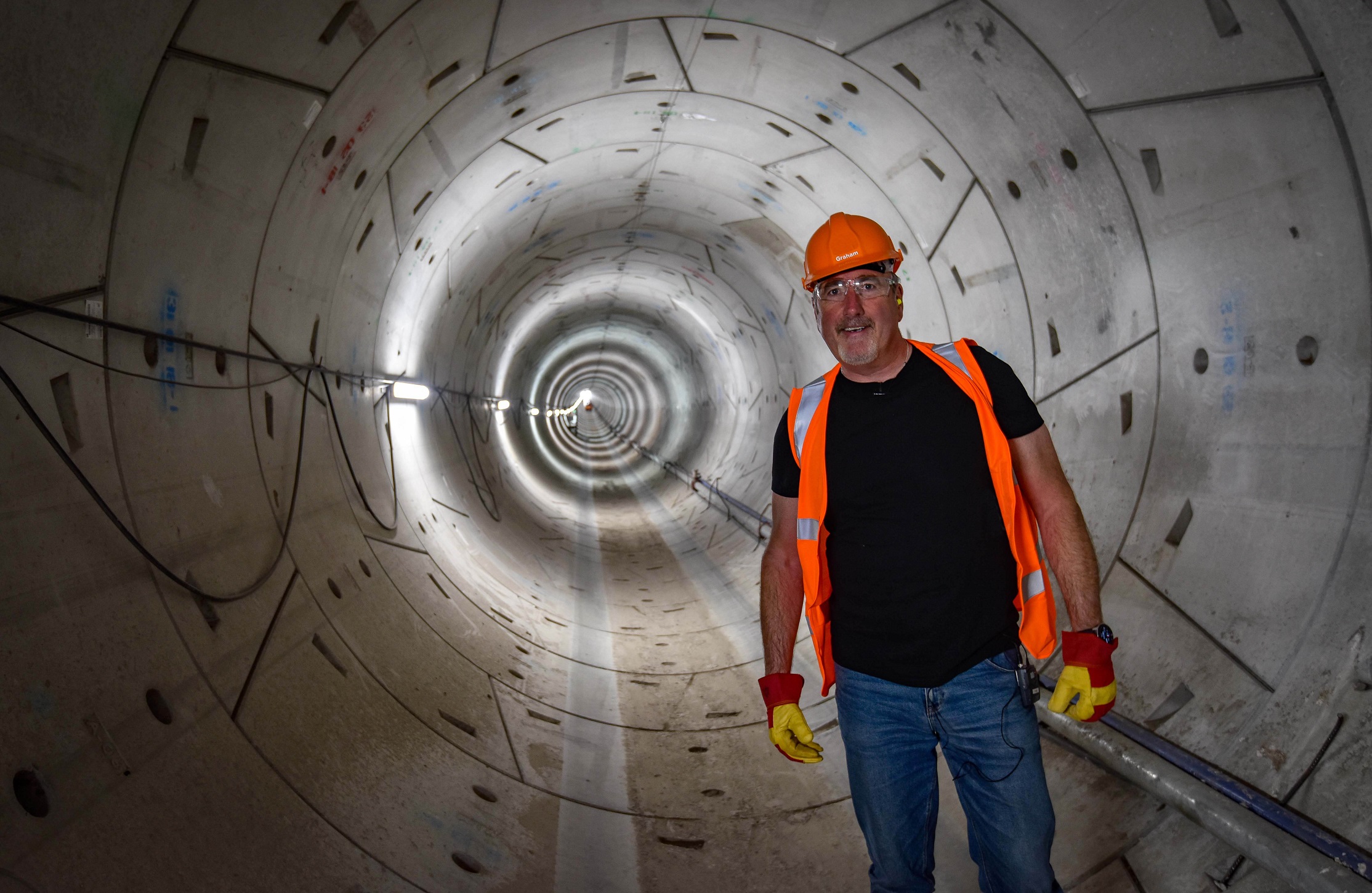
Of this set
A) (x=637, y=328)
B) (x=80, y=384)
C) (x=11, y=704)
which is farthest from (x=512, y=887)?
(x=637, y=328)

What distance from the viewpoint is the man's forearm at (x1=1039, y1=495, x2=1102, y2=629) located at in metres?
2.35

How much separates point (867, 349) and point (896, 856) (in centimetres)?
155

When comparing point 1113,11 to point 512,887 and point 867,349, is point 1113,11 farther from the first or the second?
point 512,887

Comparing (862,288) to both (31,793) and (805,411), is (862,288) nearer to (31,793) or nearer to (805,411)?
(805,411)

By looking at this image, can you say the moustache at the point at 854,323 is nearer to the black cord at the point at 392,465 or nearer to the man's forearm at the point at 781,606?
the man's forearm at the point at 781,606

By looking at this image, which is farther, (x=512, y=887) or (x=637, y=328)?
(x=637, y=328)

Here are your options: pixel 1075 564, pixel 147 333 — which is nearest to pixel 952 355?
pixel 1075 564

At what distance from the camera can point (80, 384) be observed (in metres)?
2.18

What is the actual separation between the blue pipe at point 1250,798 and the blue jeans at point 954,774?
0.72m

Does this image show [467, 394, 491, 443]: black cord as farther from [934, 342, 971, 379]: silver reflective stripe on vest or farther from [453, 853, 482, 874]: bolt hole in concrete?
[934, 342, 971, 379]: silver reflective stripe on vest

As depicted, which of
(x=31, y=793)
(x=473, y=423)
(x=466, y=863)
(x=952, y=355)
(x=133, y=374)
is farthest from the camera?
(x=473, y=423)

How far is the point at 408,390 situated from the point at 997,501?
448 cm

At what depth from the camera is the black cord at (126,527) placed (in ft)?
6.34

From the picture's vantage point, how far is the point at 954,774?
242 centimetres
